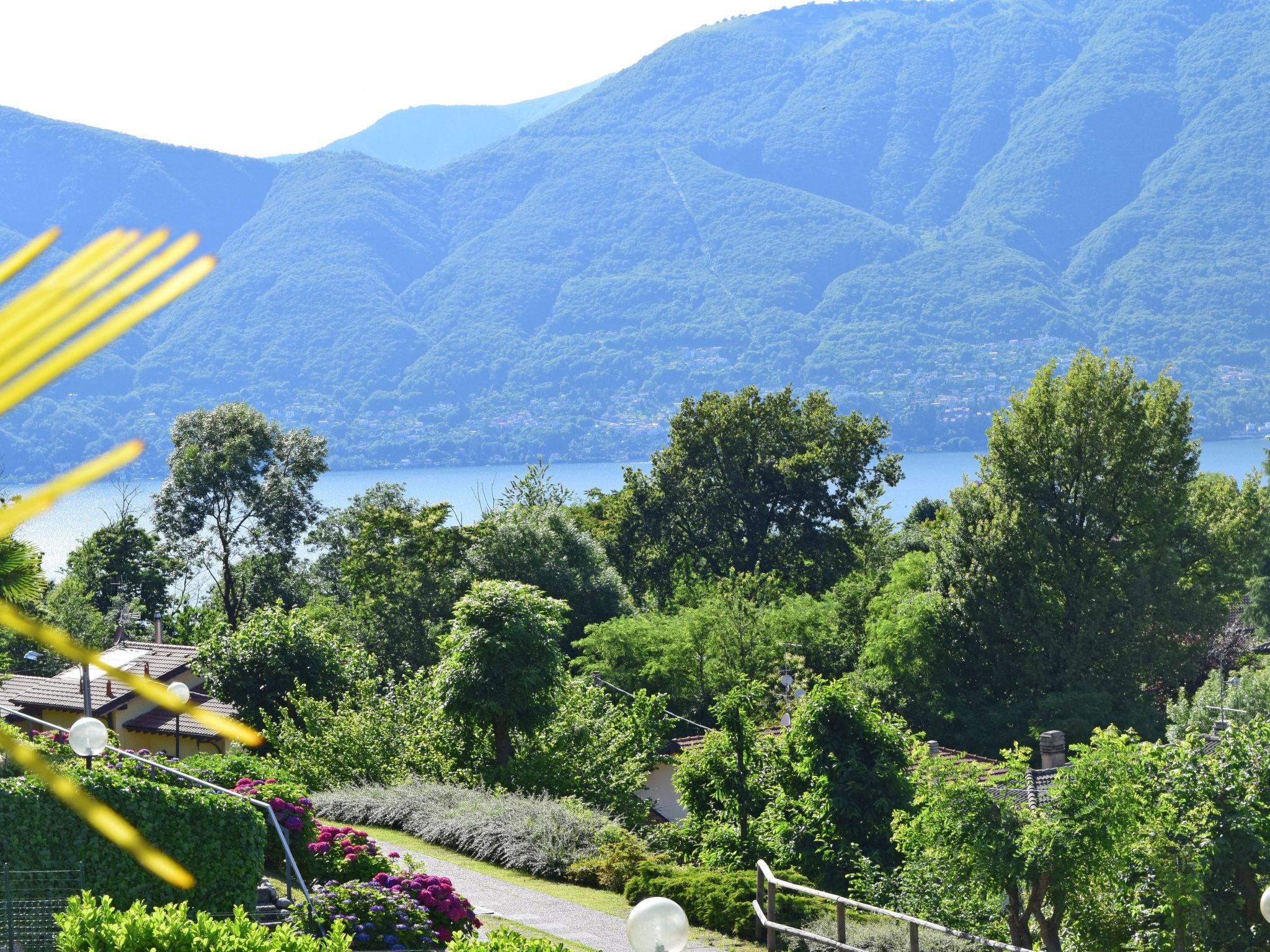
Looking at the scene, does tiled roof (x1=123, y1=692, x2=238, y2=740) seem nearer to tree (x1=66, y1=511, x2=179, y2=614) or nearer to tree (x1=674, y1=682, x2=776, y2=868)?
Answer: tree (x1=674, y1=682, x2=776, y2=868)

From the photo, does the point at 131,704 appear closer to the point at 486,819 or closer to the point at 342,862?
the point at 486,819

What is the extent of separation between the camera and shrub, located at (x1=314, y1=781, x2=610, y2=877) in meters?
18.3

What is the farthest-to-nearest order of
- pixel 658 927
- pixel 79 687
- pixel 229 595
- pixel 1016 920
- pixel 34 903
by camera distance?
pixel 229 595, pixel 79 687, pixel 1016 920, pixel 34 903, pixel 658 927

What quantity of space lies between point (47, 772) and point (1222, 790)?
51.4 feet

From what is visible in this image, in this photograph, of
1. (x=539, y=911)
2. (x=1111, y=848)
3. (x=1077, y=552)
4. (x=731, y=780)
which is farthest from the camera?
(x=1077, y=552)

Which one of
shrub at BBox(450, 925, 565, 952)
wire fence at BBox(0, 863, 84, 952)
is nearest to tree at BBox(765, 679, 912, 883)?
shrub at BBox(450, 925, 565, 952)

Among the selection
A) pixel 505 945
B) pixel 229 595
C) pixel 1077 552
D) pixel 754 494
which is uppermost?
pixel 754 494

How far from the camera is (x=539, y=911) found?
621 inches

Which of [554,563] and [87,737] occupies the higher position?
[554,563]

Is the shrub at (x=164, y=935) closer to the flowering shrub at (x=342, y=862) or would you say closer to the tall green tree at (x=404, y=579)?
the flowering shrub at (x=342, y=862)

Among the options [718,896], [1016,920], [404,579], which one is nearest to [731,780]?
[718,896]

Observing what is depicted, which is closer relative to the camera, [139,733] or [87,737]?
[87,737]

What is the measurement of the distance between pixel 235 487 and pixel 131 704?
15318mm

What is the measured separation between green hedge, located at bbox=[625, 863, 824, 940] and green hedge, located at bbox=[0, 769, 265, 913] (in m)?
5.94
